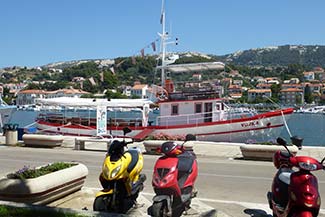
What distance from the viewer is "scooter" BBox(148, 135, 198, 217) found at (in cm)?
608

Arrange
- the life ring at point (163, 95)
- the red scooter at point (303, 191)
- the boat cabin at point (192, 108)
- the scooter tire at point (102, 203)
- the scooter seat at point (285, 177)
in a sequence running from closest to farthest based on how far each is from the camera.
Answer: the red scooter at point (303, 191), the scooter seat at point (285, 177), the scooter tire at point (102, 203), the boat cabin at point (192, 108), the life ring at point (163, 95)

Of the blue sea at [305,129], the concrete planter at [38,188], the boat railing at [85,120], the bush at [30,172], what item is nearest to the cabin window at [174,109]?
the boat railing at [85,120]

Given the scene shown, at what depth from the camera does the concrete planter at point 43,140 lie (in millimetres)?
17922

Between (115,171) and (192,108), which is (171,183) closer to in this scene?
(115,171)

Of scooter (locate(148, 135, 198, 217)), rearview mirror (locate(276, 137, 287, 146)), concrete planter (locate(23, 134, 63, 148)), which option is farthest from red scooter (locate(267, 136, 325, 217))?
concrete planter (locate(23, 134, 63, 148))

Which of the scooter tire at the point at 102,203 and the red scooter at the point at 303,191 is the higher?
the red scooter at the point at 303,191

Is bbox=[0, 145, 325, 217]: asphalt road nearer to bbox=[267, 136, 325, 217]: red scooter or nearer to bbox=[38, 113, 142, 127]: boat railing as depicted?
bbox=[267, 136, 325, 217]: red scooter

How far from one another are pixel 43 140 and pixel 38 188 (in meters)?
11.4

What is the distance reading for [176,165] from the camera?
6324 mm

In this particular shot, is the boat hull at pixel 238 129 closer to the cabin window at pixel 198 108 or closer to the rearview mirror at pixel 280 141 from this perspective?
the cabin window at pixel 198 108

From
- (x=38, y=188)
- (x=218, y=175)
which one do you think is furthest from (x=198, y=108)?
(x=38, y=188)

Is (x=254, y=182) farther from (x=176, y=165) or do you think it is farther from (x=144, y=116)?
(x=144, y=116)

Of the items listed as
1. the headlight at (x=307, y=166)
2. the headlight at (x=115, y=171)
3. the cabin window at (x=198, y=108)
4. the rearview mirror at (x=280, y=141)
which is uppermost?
the cabin window at (x=198, y=108)

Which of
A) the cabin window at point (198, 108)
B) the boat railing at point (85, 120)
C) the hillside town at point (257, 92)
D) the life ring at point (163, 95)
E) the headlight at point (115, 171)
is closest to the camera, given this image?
the headlight at point (115, 171)
